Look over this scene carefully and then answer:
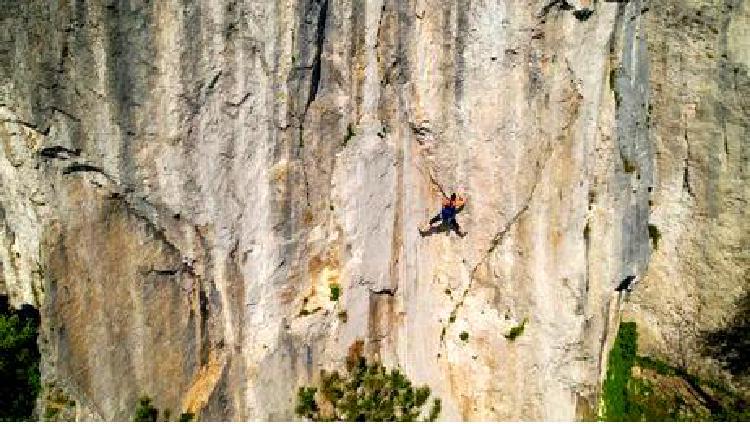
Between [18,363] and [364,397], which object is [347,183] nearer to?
[364,397]

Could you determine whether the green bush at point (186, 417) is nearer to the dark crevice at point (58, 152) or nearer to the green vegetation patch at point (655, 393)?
the dark crevice at point (58, 152)

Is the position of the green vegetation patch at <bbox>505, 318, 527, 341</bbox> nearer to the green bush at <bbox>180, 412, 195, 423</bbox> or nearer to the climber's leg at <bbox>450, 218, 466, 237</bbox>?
the climber's leg at <bbox>450, 218, 466, 237</bbox>

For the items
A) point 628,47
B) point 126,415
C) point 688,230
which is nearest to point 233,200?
point 126,415

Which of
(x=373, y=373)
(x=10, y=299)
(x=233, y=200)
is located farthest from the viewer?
(x=373, y=373)

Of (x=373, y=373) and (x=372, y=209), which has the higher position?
(x=372, y=209)

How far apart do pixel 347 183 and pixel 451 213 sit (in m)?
2.03

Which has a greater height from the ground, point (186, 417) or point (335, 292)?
point (335, 292)

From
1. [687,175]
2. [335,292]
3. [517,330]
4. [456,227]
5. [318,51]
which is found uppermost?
[318,51]

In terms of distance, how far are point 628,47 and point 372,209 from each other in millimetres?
5503

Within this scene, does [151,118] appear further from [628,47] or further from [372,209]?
[628,47]

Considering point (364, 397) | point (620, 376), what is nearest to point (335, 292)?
point (364, 397)

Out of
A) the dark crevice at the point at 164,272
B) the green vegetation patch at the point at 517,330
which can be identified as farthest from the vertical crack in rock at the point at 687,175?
the dark crevice at the point at 164,272

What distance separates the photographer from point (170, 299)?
1438 cm

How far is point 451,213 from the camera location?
1543 cm
